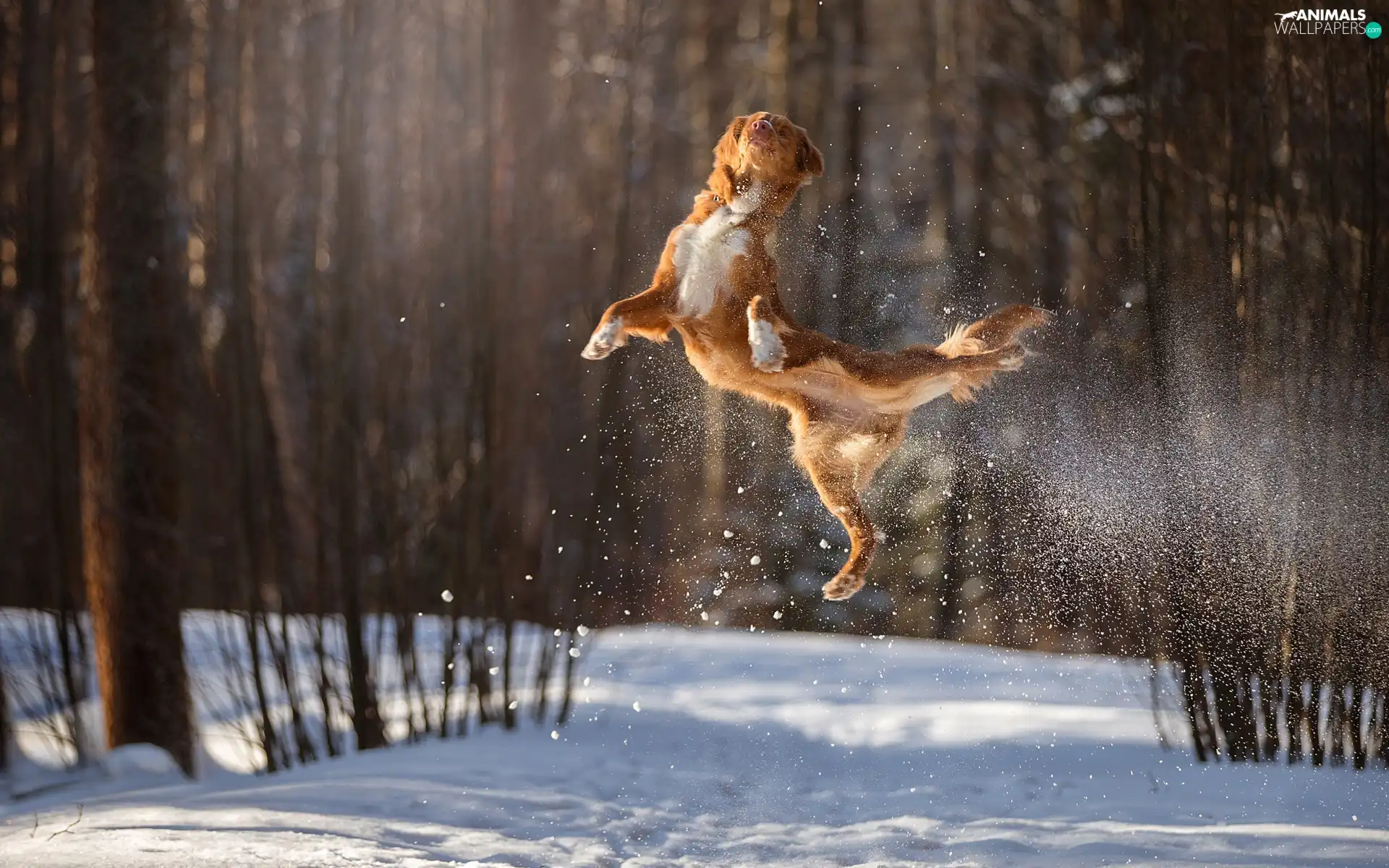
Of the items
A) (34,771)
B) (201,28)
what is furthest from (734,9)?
(34,771)

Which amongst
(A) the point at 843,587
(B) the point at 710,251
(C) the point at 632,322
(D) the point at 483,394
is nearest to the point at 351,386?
(D) the point at 483,394

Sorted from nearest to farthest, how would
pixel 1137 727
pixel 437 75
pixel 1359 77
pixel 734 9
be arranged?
pixel 1359 77, pixel 1137 727, pixel 437 75, pixel 734 9

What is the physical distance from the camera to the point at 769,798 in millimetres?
6234

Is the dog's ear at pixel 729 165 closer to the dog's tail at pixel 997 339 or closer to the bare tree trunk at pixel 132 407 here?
the dog's tail at pixel 997 339

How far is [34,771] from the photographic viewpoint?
647cm

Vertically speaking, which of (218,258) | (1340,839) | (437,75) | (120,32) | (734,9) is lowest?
(1340,839)

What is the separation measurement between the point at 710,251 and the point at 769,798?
3010mm

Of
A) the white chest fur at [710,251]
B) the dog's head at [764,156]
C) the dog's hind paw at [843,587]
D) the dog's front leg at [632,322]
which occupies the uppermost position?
the dog's head at [764,156]

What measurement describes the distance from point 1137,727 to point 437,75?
272 inches

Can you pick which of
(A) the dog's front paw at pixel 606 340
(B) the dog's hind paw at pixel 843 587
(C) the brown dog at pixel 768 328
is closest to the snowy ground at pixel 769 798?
(B) the dog's hind paw at pixel 843 587

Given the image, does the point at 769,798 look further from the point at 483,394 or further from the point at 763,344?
the point at 763,344

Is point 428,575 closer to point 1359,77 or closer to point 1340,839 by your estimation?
point 1340,839

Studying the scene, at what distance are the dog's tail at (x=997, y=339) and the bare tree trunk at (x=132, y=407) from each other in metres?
4.25

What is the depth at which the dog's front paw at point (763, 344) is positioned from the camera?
4.29 m
